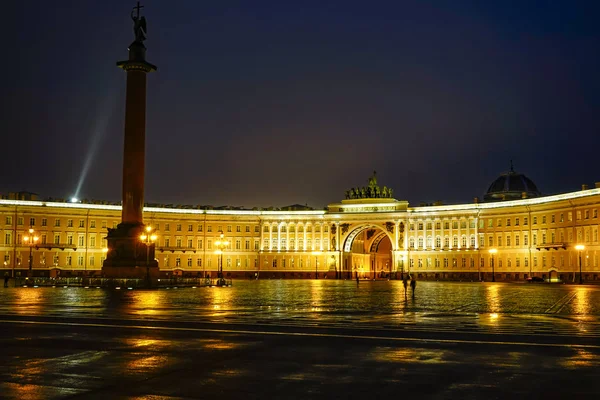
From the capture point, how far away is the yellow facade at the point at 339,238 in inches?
4048

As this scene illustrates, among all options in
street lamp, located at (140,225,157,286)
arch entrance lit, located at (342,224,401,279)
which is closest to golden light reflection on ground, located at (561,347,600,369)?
street lamp, located at (140,225,157,286)

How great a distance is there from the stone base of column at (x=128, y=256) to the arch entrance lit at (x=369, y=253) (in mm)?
73873

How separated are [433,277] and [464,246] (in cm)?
754

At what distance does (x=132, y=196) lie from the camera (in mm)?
55219

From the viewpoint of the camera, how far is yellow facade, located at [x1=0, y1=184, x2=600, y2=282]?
4048 inches

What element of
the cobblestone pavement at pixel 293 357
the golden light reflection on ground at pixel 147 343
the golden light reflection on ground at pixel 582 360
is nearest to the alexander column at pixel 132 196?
the cobblestone pavement at pixel 293 357

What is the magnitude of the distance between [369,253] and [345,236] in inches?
569

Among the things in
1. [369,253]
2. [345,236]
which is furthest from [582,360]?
[369,253]

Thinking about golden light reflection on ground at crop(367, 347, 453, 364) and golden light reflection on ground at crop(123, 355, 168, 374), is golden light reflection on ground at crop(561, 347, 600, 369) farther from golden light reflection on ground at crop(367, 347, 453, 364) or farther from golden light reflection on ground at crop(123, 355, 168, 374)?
golden light reflection on ground at crop(123, 355, 168, 374)

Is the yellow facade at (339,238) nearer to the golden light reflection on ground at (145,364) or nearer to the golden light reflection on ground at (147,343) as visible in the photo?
the golden light reflection on ground at (147,343)

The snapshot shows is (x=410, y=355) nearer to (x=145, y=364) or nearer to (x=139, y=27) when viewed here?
(x=145, y=364)

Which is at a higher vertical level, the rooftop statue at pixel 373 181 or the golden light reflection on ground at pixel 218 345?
the rooftop statue at pixel 373 181

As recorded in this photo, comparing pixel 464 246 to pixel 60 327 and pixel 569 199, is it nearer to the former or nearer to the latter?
pixel 569 199

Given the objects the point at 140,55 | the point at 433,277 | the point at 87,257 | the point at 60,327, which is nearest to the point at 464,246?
the point at 433,277
